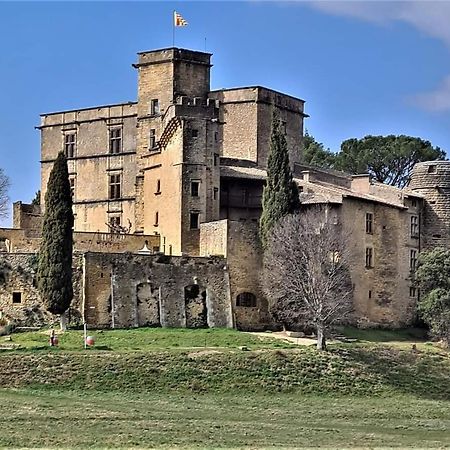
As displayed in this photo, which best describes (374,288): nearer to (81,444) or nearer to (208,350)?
(208,350)

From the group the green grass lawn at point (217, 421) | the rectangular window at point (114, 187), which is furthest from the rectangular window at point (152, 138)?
the green grass lawn at point (217, 421)

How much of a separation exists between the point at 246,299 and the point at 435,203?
15.7m

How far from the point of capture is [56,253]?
57.8 metres

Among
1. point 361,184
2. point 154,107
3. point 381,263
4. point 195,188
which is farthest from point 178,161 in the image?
point 361,184

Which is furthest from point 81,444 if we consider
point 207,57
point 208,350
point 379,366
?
point 207,57

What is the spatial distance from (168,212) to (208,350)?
16.2 m

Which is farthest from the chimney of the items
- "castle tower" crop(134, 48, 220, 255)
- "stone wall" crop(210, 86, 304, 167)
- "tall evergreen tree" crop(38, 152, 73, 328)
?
"tall evergreen tree" crop(38, 152, 73, 328)

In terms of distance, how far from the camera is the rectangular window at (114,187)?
3110 inches

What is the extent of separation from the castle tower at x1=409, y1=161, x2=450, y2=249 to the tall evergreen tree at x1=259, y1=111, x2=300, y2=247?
40.8 feet

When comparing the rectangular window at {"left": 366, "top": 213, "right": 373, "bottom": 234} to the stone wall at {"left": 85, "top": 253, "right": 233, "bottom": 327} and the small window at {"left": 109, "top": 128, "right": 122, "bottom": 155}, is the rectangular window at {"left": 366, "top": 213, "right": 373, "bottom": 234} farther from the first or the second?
the small window at {"left": 109, "top": 128, "right": 122, "bottom": 155}

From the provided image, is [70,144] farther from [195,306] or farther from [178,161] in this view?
[195,306]

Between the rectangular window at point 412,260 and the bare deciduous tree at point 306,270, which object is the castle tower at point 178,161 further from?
the rectangular window at point 412,260

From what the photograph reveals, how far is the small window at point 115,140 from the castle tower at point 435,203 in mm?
19042

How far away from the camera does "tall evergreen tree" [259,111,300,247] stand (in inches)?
2477
